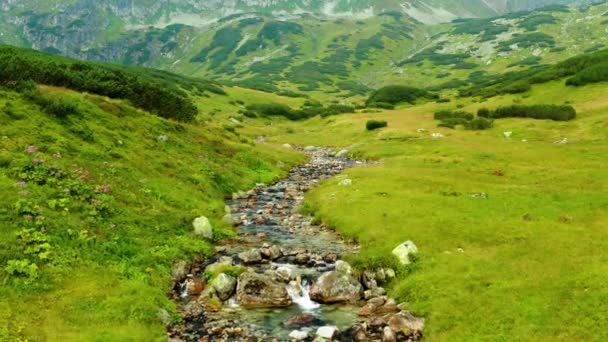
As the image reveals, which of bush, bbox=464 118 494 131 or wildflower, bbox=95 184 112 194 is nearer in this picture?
wildflower, bbox=95 184 112 194

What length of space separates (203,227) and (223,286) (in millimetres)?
8703

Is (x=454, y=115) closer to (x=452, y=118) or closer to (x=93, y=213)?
(x=452, y=118)

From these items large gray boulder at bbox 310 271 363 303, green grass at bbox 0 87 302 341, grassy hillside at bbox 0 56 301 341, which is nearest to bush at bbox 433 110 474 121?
grassy hillside at bbox 0 56 301 341

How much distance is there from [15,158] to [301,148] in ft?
205

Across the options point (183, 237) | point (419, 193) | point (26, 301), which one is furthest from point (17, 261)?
point (419, 193)

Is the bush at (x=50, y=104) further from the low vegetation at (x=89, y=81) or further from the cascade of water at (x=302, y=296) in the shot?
the cascade of water at (x=302, y=296)

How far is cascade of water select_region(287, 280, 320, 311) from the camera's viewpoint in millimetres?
21766

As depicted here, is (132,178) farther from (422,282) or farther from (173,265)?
(422,282)

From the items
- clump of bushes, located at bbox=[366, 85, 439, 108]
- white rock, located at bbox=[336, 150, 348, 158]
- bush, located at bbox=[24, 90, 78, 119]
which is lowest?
clump of bushes, located at bbox=[366, 85, 439, 108]

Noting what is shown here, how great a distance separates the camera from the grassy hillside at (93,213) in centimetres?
1869

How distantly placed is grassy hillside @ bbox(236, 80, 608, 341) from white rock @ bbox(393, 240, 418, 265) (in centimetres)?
68

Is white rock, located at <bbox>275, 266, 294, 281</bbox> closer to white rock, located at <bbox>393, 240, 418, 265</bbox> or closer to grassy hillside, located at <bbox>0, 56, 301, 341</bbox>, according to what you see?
grassy hillside, located at <bbox>0, 56, 301, 341</bbox>

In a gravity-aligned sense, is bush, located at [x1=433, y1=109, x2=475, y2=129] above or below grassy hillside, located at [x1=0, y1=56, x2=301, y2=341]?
below

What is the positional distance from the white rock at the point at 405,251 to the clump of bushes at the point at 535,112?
6560 cm
